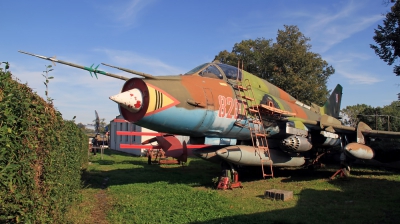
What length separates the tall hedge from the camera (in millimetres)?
3139

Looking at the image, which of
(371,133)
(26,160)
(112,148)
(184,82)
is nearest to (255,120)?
(184,82)

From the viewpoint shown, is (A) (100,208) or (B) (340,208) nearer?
(B) (340,208)

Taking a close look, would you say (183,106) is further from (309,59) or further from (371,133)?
(309,59)

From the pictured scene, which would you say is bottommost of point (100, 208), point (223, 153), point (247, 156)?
point (100, 208)

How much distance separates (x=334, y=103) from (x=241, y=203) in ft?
39.2

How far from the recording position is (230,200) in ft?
27.5

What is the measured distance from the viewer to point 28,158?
3.73 metres

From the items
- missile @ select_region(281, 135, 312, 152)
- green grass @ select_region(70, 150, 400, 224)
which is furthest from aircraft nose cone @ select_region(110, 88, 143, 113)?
missile @ select_region(281, 135, 312, 152)

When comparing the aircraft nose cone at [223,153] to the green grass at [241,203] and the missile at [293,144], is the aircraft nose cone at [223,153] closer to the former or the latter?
the green grass at [241,203]

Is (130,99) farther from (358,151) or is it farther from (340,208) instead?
(358,151)

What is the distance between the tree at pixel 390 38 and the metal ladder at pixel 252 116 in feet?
38.8

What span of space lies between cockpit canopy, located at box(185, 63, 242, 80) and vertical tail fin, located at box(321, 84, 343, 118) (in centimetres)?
830

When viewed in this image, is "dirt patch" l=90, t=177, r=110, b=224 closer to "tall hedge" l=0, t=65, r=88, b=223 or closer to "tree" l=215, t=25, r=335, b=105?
"tall hedge" l=0, t=65, r=88, b=223

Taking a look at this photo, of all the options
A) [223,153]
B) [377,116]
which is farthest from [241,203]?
[377,116]
